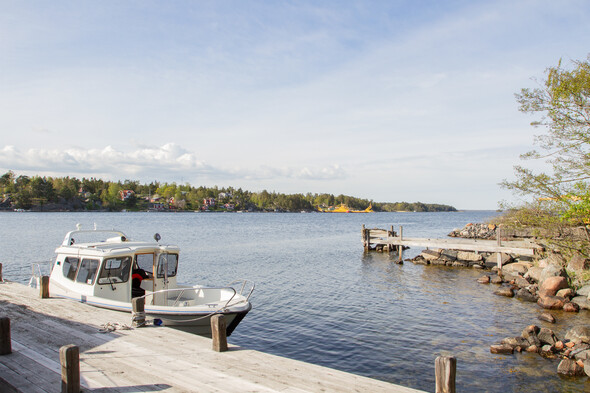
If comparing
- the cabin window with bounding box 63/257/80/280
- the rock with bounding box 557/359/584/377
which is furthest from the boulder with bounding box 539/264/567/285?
the cabin window with bounding box 63/257/80/280

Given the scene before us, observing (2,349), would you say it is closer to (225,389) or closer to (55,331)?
(55,331)

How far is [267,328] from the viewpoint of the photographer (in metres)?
15.0

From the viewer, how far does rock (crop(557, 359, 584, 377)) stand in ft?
33.7

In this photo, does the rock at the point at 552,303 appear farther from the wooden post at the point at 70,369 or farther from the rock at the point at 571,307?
the wooden post at the point at 70,369

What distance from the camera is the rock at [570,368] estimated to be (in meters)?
10.3

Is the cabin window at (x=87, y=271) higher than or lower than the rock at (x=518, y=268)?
higher

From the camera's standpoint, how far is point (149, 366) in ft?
24.0

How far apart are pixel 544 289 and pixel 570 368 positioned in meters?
9.39

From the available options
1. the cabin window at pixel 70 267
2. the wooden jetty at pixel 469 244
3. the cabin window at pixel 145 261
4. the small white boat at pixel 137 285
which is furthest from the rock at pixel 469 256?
the cabin window at pixel 70 267

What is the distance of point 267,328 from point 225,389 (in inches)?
348

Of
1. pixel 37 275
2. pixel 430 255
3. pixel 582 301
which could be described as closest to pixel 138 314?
pixel 37 275

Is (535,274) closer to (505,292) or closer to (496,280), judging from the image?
(496,280)

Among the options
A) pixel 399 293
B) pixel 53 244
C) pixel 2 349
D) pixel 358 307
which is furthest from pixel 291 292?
pixel 53 244

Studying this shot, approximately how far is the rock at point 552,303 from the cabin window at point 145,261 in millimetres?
16597
